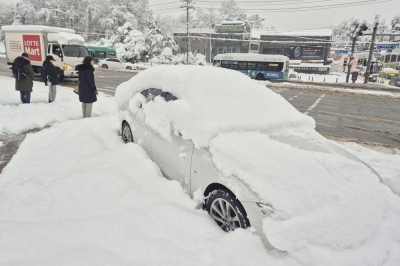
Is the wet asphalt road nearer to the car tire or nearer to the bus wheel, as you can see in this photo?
the bus wheel

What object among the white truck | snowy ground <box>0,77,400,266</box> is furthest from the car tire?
snowy ground <box>0,77,400,266</box>

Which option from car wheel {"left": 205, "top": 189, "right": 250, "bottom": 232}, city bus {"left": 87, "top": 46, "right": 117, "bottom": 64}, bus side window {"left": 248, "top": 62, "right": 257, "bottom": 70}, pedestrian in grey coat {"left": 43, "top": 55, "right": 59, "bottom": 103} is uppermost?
city bus {"left": 87, "top": 46, "right": 117, "bottom": 64}

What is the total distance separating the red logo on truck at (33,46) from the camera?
1551 cm

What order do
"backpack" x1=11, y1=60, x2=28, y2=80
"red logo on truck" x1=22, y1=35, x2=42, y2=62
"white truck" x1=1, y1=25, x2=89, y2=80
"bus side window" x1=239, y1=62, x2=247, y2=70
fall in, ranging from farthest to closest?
1. "bus side window" x1=239, y1=62, x2=247, y2=70
2. "red logo on truck" x1=22, y1=35, x2=42, y2=62
3. "white truck" x1=1, y1=25, x2=89, y2=80
4. "backpack" x1=11, y1=60, x2=28, y2=80

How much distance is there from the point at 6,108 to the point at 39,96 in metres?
2.50

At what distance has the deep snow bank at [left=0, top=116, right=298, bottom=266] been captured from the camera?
7.78 feet

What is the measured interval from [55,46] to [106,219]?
1541 cm

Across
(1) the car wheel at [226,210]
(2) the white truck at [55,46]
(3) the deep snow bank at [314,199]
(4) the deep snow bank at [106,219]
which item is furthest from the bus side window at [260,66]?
(1) the car wheel at [226,210]

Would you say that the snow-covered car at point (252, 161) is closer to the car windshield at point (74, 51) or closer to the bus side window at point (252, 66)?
the car windshield at point (74, 51)

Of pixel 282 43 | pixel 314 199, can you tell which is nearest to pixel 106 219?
pixel 314 199

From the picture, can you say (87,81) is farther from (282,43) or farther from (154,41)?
(282,43)

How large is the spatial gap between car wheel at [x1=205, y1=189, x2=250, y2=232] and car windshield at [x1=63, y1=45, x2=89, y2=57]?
49.6 ft

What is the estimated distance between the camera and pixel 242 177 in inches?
103

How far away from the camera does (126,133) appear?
4.97m
